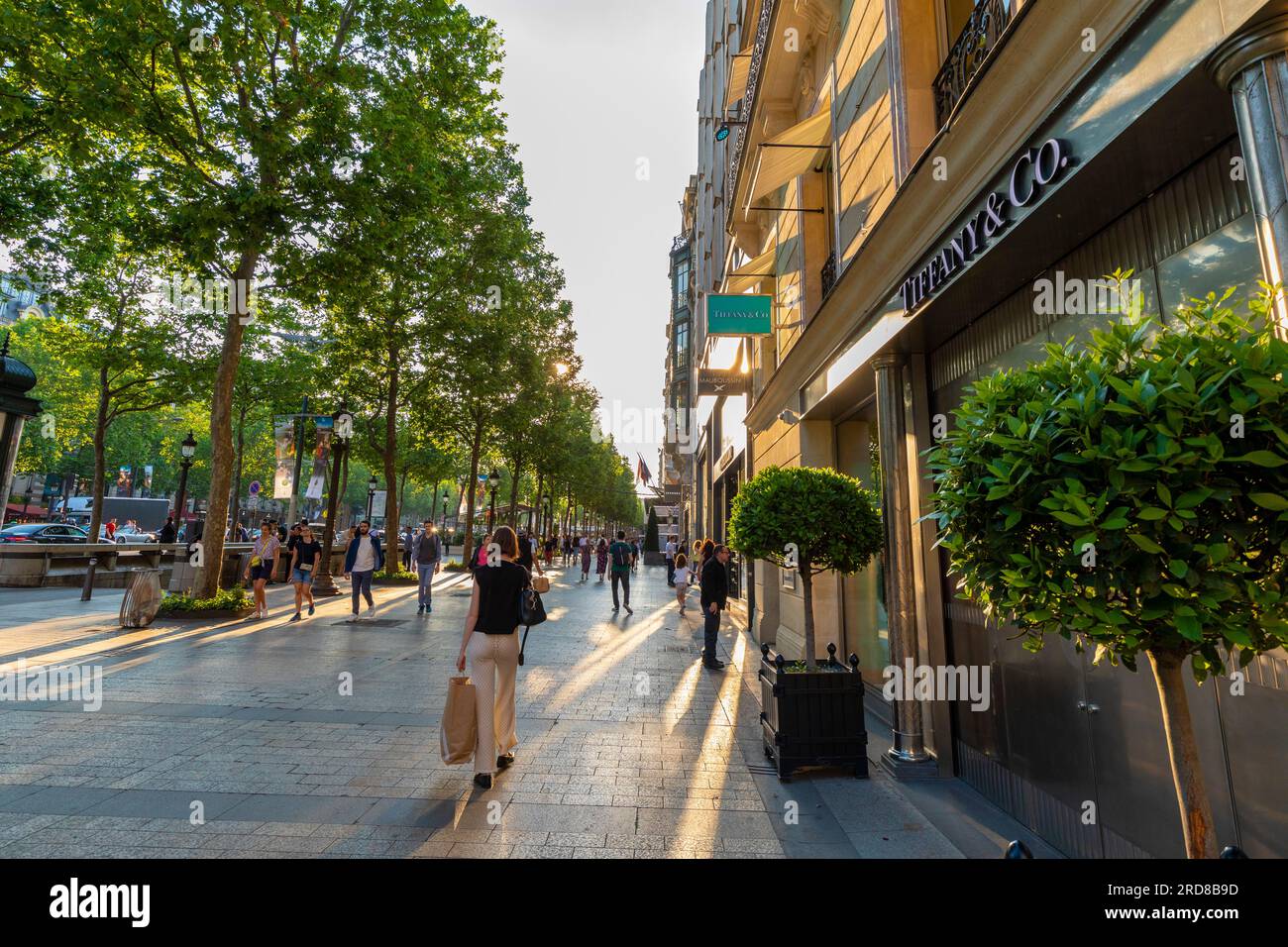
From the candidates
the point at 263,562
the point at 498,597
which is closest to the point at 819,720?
the point at 498,597

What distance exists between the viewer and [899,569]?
5828 mm

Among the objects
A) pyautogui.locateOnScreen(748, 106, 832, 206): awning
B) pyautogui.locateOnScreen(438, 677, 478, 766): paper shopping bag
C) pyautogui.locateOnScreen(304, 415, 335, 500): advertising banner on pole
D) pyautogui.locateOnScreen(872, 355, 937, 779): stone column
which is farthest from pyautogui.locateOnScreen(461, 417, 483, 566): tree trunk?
pyautogui.locateOnScreen(872, 355, 937, 779): stone column

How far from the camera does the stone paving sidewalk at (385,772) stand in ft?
12.7

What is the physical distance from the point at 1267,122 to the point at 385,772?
21.5 feet

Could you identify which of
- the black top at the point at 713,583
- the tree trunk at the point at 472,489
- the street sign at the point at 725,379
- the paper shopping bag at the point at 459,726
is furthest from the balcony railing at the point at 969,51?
the tree trunk at the point at 472,489

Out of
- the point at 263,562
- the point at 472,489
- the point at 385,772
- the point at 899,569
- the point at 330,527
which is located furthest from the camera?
the point at 472,489

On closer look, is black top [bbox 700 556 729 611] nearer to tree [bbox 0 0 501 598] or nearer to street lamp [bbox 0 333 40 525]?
tree [bbox 0 0 501 598]

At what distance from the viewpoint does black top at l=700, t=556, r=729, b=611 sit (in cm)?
977

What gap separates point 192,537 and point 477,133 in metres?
18.5

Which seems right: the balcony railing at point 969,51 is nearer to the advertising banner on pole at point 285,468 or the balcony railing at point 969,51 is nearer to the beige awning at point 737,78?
the beige awning at point 737,78

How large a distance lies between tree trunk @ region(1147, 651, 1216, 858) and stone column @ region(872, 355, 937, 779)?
372 centimetres

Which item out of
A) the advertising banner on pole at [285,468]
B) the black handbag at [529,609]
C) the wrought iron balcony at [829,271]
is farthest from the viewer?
the advertising banner on pole at [285,468]

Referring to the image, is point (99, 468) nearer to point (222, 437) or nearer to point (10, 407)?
point (10, 407)

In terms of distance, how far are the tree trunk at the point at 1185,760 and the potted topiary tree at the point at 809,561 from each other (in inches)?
124
